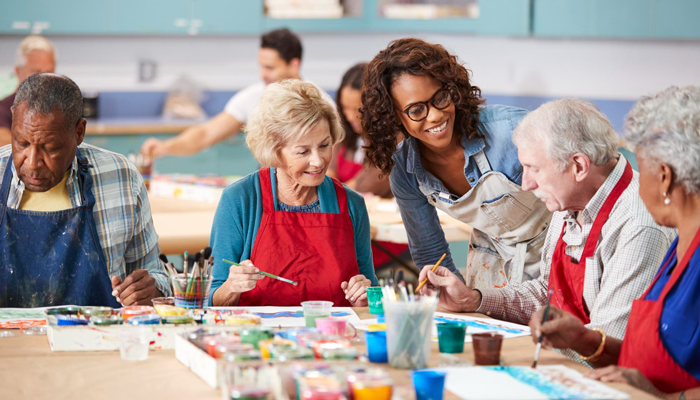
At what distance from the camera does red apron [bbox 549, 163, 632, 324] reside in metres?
2.21

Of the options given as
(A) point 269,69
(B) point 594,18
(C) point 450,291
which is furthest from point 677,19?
(C) point 450,291

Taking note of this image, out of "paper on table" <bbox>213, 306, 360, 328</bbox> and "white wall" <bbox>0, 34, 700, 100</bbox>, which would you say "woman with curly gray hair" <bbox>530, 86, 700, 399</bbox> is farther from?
"white wall" <bbox>0, 34, 700, 100</bbox>

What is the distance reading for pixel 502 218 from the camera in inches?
116

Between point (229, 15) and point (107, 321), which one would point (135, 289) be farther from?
point (229, 15)

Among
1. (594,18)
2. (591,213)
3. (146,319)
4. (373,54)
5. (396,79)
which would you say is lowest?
(146,319)

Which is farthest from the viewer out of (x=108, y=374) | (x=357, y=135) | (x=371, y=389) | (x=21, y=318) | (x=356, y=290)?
(x=357, y=135)

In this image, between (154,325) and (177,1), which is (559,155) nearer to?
(154,325)

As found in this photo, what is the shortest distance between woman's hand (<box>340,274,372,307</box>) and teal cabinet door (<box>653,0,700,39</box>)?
3790mm

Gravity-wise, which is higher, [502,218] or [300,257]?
[502,218]

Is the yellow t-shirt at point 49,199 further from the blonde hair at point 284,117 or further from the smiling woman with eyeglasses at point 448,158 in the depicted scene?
the smiling woman with eyeglasses at point 448,158

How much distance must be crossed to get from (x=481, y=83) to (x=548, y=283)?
562 cm

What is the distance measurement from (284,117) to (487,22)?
454 cm

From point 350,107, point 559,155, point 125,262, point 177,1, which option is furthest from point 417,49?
point 177,1

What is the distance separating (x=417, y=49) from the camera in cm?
273
